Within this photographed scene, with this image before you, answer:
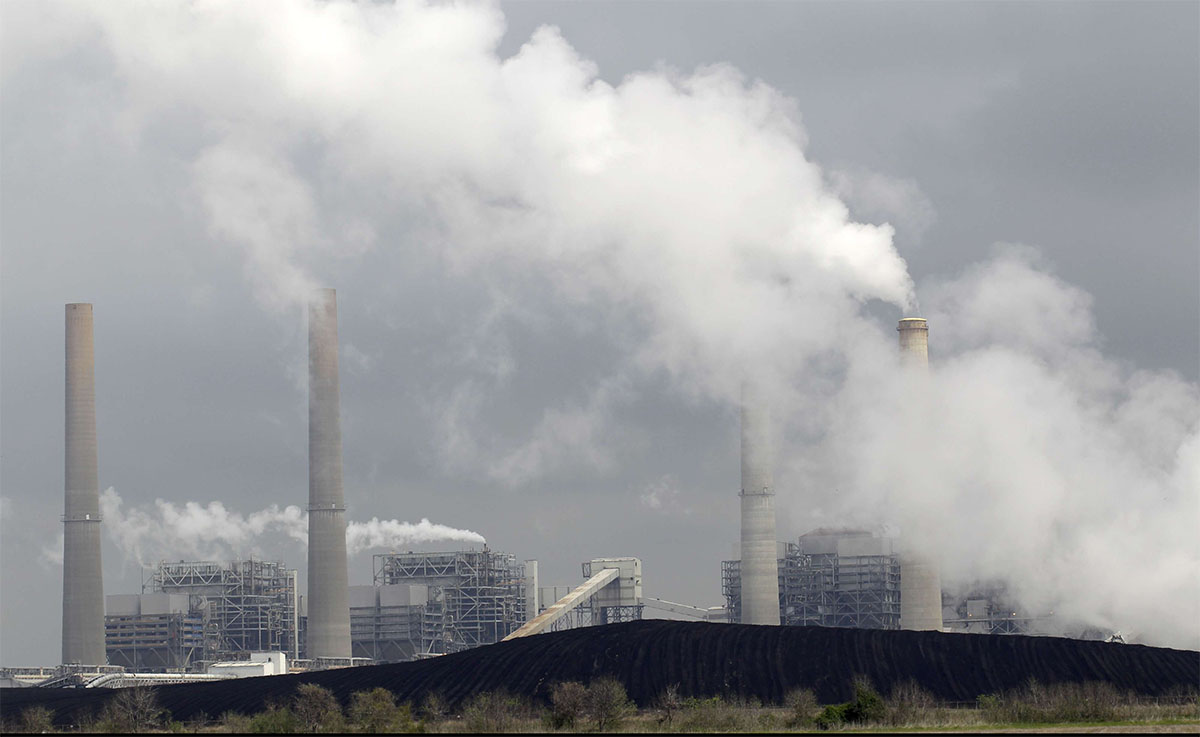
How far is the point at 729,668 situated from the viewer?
66500mm

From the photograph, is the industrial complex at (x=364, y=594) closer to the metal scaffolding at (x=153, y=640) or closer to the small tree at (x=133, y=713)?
the metal scaffolding at (x=153, y=640)

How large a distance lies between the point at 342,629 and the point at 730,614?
26940 mm

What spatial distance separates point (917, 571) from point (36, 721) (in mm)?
49532

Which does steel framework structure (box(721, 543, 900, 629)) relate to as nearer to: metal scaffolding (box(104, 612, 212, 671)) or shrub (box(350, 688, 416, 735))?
metal scaffolding (box(104, 612, 212, 671))

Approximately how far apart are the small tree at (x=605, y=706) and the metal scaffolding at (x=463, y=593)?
5882cm

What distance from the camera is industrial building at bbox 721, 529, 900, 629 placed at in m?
110

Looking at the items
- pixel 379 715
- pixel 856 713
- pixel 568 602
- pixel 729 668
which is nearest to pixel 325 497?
pixel 568 602

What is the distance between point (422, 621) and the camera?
113625mm

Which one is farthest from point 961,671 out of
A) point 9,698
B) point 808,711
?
point 9,698

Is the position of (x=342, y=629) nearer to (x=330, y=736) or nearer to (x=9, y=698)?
(x=9, y=698)

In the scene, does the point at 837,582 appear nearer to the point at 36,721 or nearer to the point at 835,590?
the point at 835,590

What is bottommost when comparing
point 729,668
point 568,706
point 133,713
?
point 133,713

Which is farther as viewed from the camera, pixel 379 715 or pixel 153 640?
pixel 153 640

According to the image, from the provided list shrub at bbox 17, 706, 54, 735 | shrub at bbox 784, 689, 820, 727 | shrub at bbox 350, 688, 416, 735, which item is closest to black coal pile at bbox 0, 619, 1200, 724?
shrub at bbox 17, 706, 54, 735
